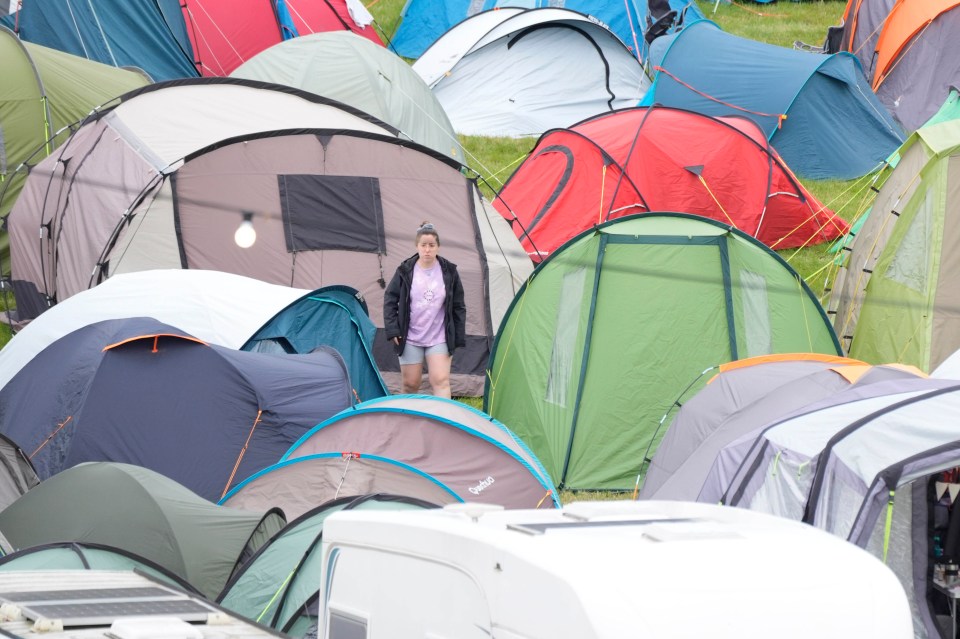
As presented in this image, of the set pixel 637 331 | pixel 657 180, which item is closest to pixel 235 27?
pixel 657 180

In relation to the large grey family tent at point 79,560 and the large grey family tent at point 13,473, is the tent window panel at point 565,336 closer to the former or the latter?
the large grey family tent at point 13,473

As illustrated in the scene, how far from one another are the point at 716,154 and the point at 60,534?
941 centimetres

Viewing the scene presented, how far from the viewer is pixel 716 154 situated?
14.5 metres

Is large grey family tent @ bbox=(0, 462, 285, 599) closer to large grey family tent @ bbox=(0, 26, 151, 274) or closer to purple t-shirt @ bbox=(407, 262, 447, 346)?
purple t-shirt @ bbox=(407, 262, 447, 346)

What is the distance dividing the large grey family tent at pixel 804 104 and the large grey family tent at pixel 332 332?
8.35m

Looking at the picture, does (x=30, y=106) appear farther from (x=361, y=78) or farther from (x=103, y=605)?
(x=103, y=605)

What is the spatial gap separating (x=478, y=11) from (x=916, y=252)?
13.9m

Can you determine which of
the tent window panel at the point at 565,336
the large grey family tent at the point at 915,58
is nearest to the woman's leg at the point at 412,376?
the tent window panel at the point at 565,336

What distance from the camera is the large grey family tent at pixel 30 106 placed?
1327cm

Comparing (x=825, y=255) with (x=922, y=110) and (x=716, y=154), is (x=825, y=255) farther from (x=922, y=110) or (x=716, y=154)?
(x=922, y=110)

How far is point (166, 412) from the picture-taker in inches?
335

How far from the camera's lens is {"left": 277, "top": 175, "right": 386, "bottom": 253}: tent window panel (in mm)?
11617

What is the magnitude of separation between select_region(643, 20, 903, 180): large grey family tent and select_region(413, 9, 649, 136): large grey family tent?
190 centimetres

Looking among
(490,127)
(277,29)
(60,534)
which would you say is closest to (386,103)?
(490,127)
